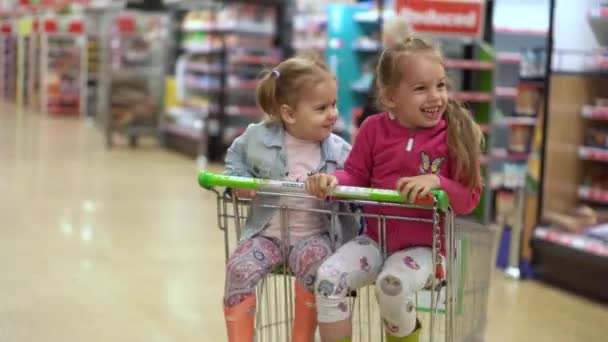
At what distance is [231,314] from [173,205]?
202 inches

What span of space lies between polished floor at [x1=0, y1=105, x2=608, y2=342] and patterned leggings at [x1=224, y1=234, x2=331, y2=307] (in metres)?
1.30

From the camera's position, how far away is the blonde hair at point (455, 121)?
2.45 meters

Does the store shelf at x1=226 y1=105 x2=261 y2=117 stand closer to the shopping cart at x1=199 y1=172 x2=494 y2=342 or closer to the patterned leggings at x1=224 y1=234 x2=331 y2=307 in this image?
the shopping cart at x1=199 y1=172 x2=494 y2=342

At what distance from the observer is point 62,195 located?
790 centimetres

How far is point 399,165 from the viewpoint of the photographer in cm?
255

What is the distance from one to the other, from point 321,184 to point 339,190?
52 mm

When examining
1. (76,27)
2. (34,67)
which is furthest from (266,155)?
(34,67)

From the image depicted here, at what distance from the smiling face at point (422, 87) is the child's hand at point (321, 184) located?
1.06 feet

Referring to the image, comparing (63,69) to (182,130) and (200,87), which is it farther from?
(200,87)

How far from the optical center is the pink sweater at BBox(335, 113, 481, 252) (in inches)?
98.0

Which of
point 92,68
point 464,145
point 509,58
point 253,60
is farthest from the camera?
point 92,68

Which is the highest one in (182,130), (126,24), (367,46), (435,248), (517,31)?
(126,24)

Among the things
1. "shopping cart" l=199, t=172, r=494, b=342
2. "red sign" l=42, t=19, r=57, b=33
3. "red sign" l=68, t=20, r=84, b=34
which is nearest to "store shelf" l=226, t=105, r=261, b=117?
"shopping cart" l=199, t=172, r=494, b=342

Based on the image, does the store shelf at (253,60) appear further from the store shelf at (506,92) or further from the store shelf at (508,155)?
the store shelf at (508,155)
